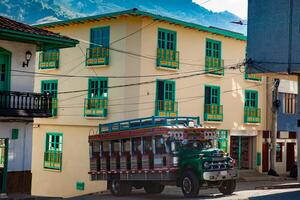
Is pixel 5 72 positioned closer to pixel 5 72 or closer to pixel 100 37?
pixel 5 72

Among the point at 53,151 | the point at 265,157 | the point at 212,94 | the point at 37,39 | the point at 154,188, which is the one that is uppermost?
the point at 37,39

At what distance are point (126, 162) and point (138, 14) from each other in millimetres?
10287

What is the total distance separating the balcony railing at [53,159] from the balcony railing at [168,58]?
914cm

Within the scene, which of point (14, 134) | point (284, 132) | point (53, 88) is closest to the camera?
point (14, 134)

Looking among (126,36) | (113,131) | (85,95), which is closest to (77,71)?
(85,95)

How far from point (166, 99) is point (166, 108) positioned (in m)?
0.75

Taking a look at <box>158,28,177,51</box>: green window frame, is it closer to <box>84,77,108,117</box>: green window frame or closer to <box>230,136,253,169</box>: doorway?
<box>84,77,108,117</box>: green window frame

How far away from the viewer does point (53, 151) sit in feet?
114

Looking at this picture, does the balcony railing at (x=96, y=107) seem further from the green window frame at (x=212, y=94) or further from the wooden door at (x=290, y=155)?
the wooden door at (x=290, y=155)

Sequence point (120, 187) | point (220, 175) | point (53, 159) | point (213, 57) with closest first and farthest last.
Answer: point (220, 175), point (120, 187), point (53, 159), point (213, 57)

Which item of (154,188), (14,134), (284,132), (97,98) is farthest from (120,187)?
(284,132)

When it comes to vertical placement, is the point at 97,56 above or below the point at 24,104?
above

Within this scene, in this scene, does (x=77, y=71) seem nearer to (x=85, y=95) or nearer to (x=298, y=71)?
(x=85, y=95)

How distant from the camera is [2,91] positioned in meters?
21.3
